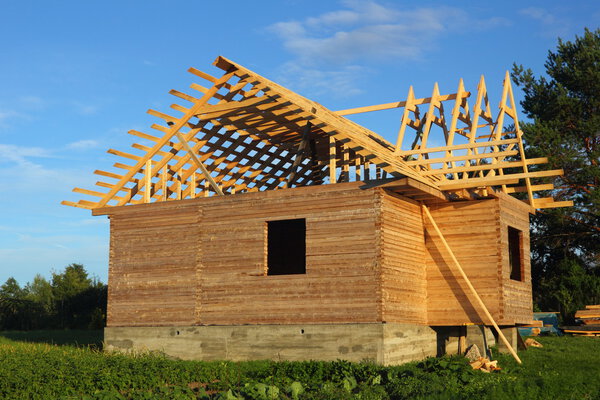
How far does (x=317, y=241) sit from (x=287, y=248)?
9.11 meters

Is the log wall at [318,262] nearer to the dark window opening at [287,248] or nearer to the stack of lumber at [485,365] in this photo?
the stack of lumber at [485,365]

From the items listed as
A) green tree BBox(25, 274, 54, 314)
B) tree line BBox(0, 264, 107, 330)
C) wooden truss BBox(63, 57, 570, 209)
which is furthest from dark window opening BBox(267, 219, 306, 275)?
green tree BBox(25, 274, 54, 314)

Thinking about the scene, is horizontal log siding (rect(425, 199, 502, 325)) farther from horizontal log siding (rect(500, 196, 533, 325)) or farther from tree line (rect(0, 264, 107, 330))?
tree line (rect(0, 264, 107, 330))

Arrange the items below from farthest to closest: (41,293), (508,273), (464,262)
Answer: (41,293) < (508,273) < (464,262)

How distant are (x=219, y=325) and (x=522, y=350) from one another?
34.0 ft

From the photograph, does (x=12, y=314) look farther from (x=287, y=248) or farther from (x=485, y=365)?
(x=485, y=365)

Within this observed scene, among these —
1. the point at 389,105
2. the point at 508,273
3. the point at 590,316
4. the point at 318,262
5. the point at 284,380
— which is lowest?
the point at 284,380

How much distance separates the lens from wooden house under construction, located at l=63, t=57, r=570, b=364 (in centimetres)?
1889

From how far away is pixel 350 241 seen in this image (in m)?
19.1

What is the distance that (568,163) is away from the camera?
116 feet

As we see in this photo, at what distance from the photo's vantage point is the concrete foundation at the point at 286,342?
18.3 metres

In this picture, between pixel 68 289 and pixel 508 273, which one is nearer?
pixel 508 273

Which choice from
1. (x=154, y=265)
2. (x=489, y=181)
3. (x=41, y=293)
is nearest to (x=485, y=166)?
(x=489, y=181)

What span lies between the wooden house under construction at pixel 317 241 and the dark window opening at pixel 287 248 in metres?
4.46
